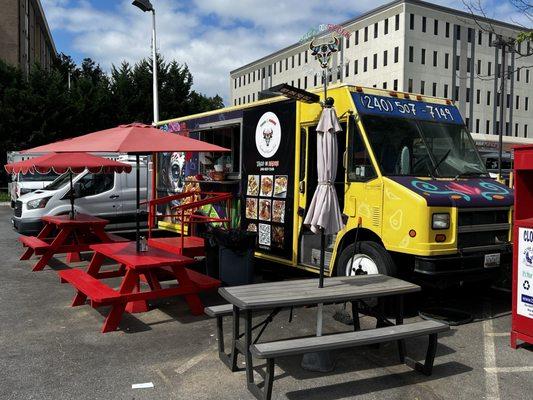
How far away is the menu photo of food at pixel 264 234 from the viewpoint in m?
7.96

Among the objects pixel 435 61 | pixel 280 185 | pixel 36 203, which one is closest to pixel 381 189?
pixel 280 185

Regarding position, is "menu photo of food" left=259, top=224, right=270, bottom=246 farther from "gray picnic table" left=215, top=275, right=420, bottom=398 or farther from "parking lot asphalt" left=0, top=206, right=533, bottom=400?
"gray picnic table" left=215, top=275, right=420, bottom=398

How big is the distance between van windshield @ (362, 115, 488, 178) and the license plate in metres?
1.14

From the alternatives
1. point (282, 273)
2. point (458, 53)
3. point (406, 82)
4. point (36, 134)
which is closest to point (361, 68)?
point (406, 82)

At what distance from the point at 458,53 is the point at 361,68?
1234 cm

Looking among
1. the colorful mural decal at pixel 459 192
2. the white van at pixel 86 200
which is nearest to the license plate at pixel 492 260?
the colorful mural decal at pixel 459 192

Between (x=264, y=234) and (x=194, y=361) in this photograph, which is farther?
(x=264, y=234)

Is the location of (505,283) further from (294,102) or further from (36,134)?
(36,134)

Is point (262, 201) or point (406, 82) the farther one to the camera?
point (406, 82)

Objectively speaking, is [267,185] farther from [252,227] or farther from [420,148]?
[420,148]

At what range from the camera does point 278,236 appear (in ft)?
25.4

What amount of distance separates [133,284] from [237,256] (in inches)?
64.1

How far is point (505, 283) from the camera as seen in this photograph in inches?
294

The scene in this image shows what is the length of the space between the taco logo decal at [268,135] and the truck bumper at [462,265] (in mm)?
3015
